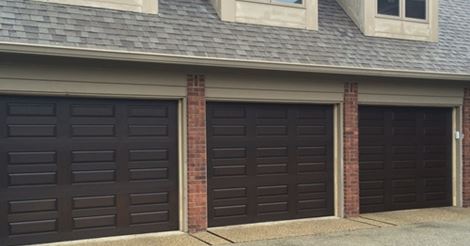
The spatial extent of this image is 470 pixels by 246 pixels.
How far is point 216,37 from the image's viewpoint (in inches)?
372

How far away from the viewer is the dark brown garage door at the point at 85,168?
782 cm

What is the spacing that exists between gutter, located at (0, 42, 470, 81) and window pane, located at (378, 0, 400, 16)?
1.92 m

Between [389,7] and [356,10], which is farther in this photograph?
[389,7]

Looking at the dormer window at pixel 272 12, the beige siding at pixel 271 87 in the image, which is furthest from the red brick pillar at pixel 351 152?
the dormer window at pixel 272 12

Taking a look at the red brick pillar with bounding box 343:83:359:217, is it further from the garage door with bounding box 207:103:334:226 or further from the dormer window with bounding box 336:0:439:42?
the dormer window with bounding box 336:0:439:42

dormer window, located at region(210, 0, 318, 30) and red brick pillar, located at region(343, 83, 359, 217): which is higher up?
dormer window, located at region(210, 0, 318, 30)

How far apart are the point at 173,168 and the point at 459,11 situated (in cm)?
941

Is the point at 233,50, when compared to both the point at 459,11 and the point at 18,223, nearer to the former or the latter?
the point at 18,223

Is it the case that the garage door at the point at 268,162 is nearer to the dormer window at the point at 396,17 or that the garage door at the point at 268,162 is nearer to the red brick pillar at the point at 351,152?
the red brick pillar at the point at 351,152

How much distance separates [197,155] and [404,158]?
488cm

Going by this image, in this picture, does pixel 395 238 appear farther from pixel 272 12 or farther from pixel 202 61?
pixel 272 12

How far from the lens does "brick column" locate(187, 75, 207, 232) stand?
8961 mm

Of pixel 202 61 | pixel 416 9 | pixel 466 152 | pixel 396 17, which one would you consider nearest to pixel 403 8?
pixel 396 17

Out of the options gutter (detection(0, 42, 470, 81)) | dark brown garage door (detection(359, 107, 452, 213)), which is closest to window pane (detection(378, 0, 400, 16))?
gutter (detection(0, 42, 470, 81))
